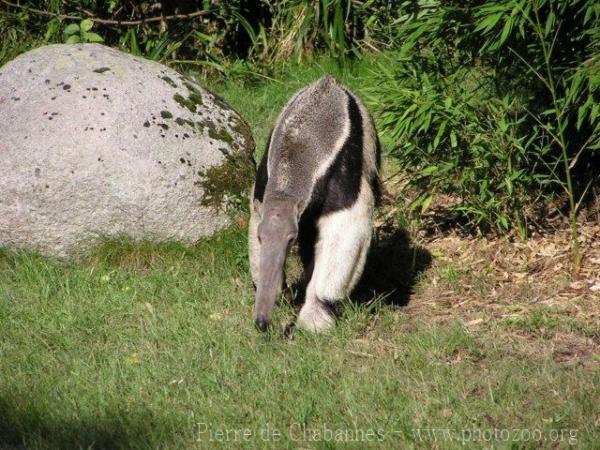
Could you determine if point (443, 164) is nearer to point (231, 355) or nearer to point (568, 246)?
point (568, 246)

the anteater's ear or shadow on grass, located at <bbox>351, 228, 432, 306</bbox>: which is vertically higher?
the anteater's ear

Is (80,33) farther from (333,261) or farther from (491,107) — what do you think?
(333,261)

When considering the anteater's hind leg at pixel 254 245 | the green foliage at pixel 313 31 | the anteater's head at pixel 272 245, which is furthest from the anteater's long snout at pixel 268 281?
the green foliage at pixel 313 31

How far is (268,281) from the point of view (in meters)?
5.31

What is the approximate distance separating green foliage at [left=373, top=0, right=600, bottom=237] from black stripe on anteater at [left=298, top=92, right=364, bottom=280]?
77cm

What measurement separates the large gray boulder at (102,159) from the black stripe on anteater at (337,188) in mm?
1196

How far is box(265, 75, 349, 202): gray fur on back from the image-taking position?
18.6 feet

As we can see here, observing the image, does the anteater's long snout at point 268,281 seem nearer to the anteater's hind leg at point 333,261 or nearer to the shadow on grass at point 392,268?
the anteater's hind leg at point 333,261

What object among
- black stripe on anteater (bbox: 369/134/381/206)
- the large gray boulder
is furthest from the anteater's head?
the large gray boulder

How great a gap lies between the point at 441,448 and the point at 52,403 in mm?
2038

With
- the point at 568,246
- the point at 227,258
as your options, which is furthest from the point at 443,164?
the point at 227,258

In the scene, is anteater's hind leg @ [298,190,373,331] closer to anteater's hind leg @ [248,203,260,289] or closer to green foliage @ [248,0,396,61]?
anteater's hind leg @ [248,203,260,289]

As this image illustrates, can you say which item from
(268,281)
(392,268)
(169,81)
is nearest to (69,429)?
(268,281)

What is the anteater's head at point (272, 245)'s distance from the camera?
5266mm
